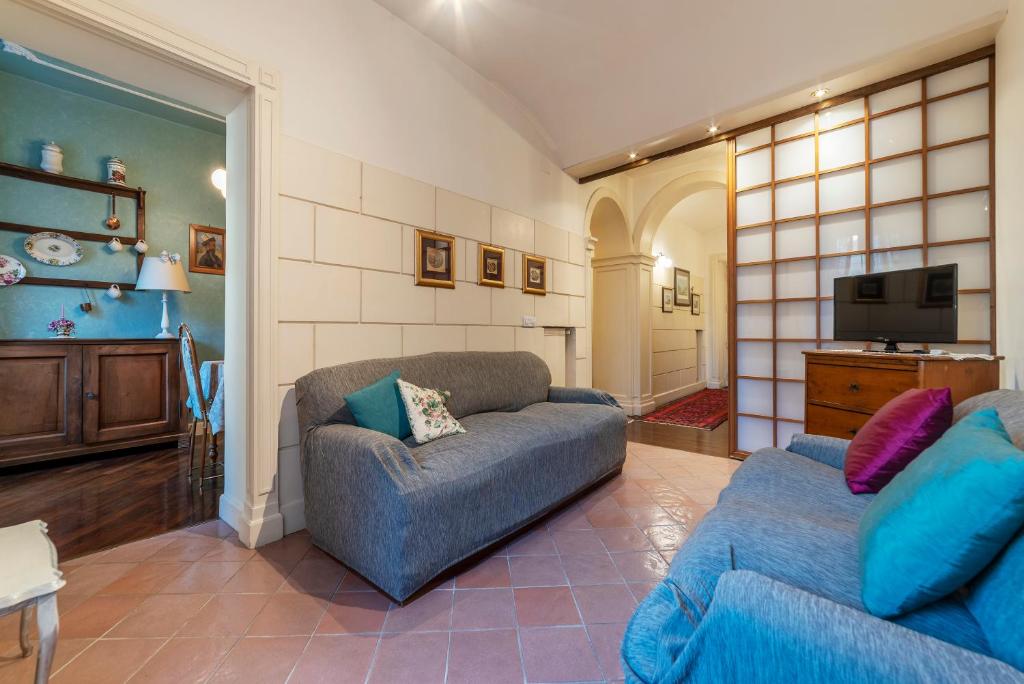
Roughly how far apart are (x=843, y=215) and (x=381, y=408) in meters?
3.33

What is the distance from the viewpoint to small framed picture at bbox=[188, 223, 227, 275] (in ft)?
13.0

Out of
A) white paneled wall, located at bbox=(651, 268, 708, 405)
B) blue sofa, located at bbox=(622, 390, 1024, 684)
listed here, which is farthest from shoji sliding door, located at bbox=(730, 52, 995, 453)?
white paneled wall, located at bbox=(651, 268, 708, 405)

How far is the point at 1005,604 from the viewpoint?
621 millimetres

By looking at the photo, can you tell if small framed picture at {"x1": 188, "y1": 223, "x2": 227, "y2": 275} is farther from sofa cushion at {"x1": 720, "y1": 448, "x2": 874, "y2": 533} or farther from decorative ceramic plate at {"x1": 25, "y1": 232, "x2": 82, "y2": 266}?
sofa cushion at {"x1": 720, "y1": 448, "x2": 874, "y2": 533}

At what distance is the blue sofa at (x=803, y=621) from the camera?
23.3 inches

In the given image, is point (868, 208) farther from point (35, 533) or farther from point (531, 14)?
point (35, 533)

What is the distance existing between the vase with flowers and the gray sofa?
291 centimetres

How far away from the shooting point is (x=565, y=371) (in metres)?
4.09

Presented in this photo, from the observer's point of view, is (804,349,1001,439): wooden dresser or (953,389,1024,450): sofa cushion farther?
(804,349,1001,439): wooden dresser

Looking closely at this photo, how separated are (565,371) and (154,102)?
4.46 meters

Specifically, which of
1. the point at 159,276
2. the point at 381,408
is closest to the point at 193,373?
the point at 159,276

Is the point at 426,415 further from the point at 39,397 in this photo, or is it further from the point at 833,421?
the point at 39,397

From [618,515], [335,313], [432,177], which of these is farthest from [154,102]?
[618,515]

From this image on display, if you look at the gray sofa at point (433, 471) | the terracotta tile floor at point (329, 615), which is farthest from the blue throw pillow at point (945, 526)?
the gray sofa at point (433, 471)
